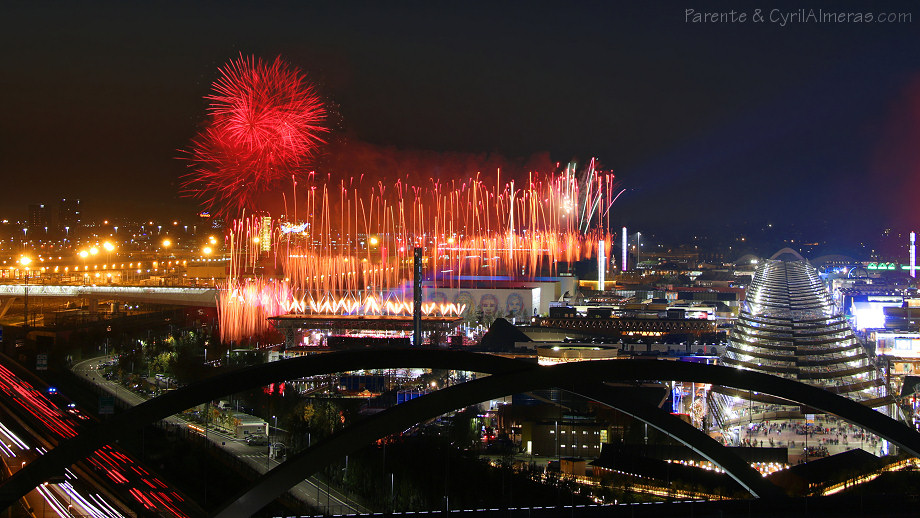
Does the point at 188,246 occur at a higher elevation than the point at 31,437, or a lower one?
higher

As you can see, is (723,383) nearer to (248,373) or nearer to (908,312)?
(248,373)

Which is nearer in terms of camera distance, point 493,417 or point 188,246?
point 493,417

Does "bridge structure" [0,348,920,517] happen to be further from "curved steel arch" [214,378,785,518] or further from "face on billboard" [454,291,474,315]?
"face on billboard" [454,291,474,315]

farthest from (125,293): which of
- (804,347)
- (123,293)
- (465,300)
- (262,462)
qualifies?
(804,347)

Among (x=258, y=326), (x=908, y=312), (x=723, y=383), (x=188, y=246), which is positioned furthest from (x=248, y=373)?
(x=188, y=246)

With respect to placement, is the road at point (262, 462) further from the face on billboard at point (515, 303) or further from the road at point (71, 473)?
the face on billboard at point (515, 303)

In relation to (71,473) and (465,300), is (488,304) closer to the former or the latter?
(465,300)
